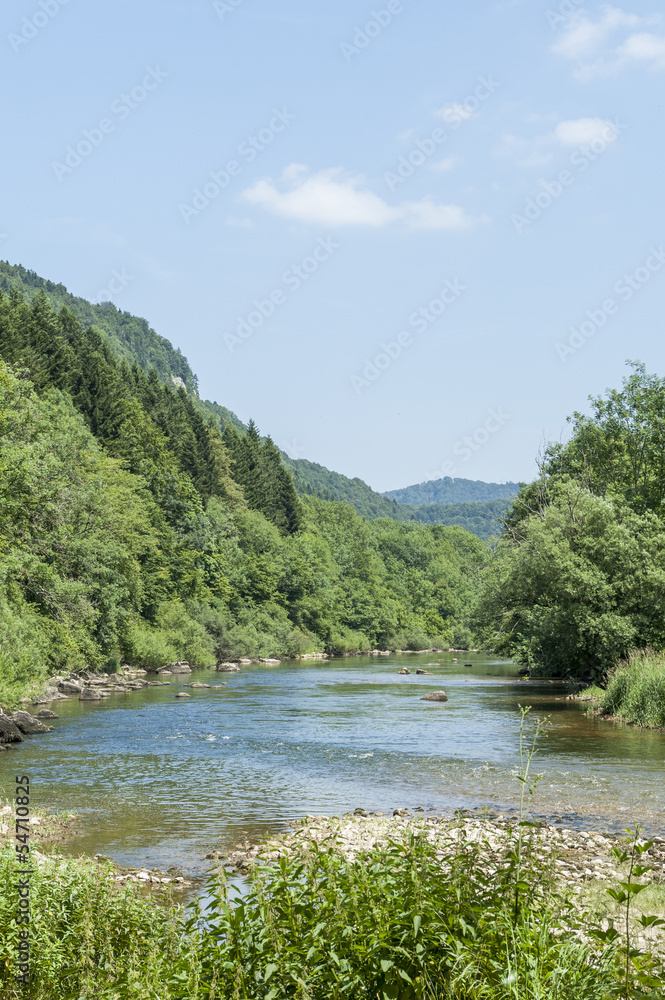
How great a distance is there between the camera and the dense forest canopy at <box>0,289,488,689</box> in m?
32.7

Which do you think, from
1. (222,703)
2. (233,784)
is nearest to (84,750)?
(233,784)

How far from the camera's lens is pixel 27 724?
2658 cm

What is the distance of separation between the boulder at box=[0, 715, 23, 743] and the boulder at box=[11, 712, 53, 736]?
889 mm

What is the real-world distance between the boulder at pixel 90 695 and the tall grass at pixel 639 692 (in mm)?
23036

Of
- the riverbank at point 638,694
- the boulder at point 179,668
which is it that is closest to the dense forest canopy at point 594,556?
the riverbank at point 638,694

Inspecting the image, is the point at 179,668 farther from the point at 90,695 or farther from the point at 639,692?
the point at 639,692

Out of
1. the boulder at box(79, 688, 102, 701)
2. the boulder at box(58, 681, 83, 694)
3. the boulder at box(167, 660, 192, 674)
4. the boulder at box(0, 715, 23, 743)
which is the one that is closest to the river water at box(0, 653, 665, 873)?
the boulder at box(0, 715, 23, 743)

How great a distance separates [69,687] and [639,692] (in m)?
28.0

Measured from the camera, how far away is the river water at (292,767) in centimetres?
1504

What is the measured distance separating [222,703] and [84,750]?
48.7ft

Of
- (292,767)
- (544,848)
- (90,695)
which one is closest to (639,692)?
(292,767)

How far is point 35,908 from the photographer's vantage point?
649 cm

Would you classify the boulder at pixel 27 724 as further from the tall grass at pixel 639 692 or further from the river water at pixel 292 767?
the tall grass at pixel 639 692

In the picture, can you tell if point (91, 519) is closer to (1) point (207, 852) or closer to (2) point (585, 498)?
(2) point (585, 498)
